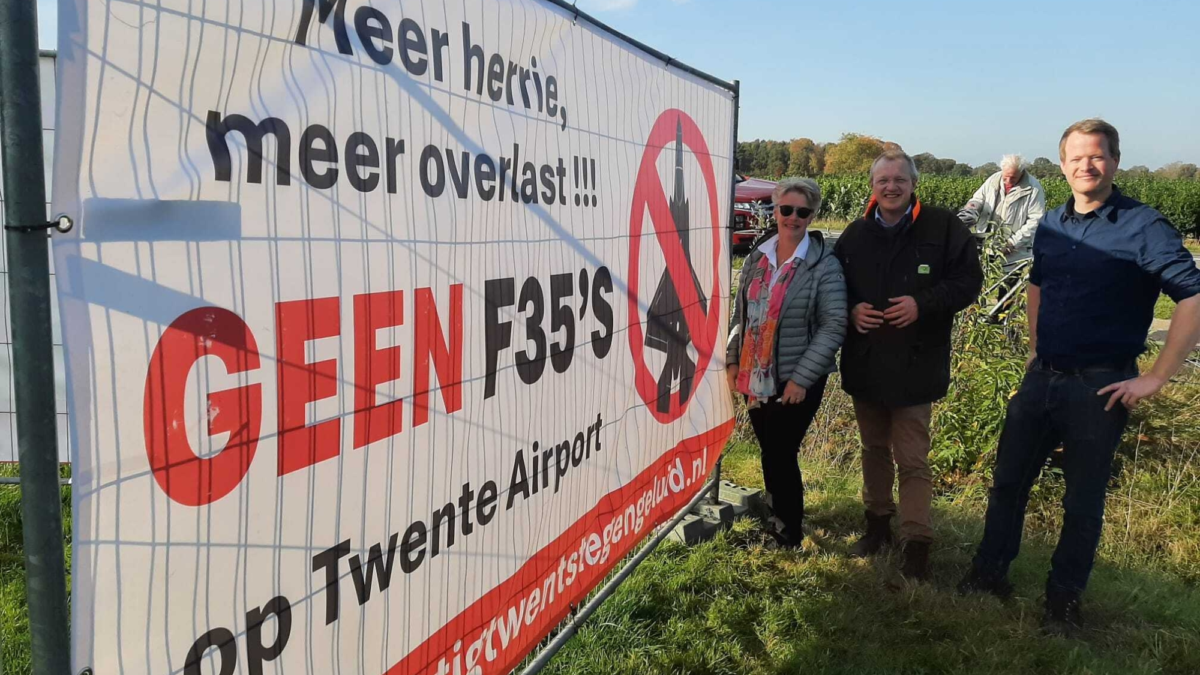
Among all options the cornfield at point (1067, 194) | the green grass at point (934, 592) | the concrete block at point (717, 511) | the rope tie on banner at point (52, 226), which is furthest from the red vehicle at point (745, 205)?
the cornfield at point (1067, 194)

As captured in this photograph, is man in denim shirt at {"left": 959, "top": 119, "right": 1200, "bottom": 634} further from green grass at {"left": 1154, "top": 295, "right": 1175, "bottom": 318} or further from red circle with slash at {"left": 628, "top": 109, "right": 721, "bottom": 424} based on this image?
green grass at {"left": 1154, "top": 295, "right": 1175, "bottom": 318}

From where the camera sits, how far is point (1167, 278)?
2.99 metres

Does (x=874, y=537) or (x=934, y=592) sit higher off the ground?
(x=874, y=537)

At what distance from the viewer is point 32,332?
1.09 meters

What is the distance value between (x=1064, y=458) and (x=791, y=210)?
4.83 ft

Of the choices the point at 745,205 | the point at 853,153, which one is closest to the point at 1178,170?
the point at 853,153

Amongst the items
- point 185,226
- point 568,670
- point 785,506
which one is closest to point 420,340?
point 185,226

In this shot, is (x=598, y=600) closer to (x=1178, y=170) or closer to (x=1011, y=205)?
(x=1011, y=205)

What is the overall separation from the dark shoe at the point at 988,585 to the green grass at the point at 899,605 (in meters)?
0.06

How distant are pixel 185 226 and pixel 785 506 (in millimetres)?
3251

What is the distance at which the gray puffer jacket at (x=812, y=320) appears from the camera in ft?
11.8

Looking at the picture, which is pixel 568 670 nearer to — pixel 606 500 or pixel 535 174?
pixel 606 500

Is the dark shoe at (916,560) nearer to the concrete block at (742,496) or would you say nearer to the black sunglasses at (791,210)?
the concrete block at (742,496)

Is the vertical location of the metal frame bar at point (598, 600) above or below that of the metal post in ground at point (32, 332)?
below
